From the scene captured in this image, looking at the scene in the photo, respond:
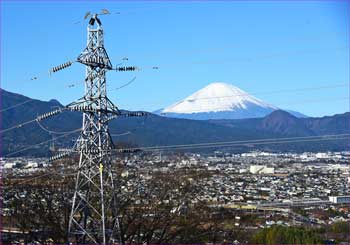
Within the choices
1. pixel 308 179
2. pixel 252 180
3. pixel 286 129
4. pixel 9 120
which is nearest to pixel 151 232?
pixel 252 180

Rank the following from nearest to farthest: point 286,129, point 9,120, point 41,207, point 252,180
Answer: point 41,207 → point 252,180 → point 9,120 → point 286,129

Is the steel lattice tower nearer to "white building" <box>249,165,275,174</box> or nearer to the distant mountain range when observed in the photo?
the distant mountain range

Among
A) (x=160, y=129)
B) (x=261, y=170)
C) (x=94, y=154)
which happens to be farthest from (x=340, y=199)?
(x=160, y=129)

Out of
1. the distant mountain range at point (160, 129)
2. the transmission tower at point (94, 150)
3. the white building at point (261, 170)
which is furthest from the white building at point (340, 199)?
the transmission tower at point (94, 150)

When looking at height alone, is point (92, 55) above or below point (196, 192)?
above

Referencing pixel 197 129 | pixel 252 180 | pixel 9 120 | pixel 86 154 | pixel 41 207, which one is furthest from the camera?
pixel 197 129

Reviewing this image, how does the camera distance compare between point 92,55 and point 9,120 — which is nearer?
point 92,55

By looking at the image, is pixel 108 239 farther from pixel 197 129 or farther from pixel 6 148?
pixel 197 129
